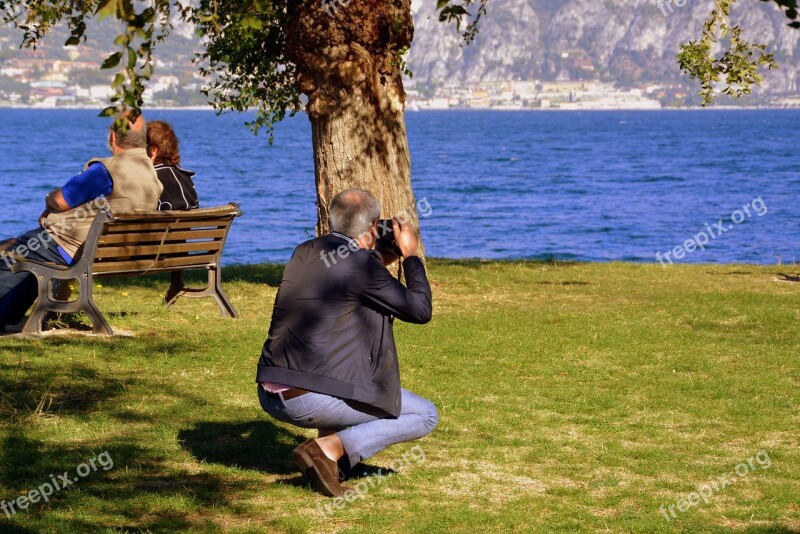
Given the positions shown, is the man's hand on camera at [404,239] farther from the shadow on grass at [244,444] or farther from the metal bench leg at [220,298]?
the metal bench leg at [220,298]

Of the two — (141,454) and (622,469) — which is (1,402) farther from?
(622,469)

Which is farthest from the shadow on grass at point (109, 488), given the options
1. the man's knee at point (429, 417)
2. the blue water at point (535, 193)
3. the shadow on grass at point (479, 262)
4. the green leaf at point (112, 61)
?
the shadow on grass at point (479, 262)

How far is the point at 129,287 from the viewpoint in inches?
486

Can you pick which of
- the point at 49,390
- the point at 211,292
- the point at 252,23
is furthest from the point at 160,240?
the point at 252,23

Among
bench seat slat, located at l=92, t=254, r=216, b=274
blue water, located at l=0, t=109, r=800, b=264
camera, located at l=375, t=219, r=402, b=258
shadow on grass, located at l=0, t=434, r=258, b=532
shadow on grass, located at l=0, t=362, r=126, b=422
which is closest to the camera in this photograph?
shadow on grass, located at l=0, t=434, r=258, b=532

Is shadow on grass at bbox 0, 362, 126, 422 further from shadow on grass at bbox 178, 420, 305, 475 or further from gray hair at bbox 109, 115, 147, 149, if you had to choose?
gray hair at bbox 109, 115, 147, 149

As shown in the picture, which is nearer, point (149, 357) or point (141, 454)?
point (141, 454)

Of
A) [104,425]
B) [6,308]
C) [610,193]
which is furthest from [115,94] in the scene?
[610,193]

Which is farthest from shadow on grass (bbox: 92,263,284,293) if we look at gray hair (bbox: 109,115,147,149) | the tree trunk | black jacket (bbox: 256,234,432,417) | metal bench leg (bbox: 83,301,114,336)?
black jacket (bbox: 256,234,432,417)

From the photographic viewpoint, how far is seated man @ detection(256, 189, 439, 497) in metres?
5.33

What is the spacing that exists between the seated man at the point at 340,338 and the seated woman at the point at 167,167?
458cm

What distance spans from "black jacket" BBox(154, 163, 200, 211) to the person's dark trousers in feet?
3.80

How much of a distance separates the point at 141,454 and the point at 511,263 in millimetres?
10111

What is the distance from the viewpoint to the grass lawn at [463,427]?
544cm
